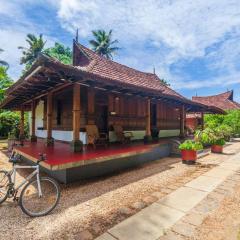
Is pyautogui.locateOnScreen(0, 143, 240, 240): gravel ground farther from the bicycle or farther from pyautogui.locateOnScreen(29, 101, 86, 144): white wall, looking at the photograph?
pyautogui.locateOnScreen(29, 101, 86, 144): white wall

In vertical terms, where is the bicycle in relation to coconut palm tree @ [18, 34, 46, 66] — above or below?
below

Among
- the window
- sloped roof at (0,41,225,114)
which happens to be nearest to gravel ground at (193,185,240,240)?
sloped roof at (0,41,225,114)

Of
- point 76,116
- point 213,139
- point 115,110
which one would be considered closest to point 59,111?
point 115,110

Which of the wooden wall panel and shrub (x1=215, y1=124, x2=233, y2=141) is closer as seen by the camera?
the wooden wall panel

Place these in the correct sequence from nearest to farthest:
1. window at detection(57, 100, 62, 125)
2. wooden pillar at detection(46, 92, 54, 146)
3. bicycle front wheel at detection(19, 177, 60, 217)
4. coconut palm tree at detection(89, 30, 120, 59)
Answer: bicycle front wheel at detection(19, 177, 60, 217)
wooden pillar at detection(46, 92, 54, 146)
window at detection(57, 100, 62, 125)
coconut palm tree at detection(89, 30, 120, 59)

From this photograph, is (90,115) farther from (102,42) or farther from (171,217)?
(102,42)

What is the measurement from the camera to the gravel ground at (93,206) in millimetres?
3239

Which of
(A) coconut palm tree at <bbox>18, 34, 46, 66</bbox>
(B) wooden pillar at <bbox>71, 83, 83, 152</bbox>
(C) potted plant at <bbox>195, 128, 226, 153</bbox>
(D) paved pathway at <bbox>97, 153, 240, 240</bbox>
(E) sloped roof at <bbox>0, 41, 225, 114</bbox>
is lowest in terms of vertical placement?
(D) paved pathway at <bbox>97, 153, 240, 240</bbox>

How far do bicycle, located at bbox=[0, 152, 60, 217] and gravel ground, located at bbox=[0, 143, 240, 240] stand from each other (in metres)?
0.18

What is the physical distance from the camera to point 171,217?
3.62 m

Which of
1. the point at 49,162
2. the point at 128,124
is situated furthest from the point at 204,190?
the point at 128,124

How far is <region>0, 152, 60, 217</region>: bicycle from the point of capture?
12.9 ft

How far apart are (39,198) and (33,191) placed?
0.23m

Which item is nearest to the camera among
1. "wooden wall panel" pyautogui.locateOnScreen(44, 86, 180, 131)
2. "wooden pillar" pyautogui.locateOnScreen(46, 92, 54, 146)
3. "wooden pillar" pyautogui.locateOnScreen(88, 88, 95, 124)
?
"wooden pillar" pyautogui.locateOnScreen(46, 92, 54, 146)
